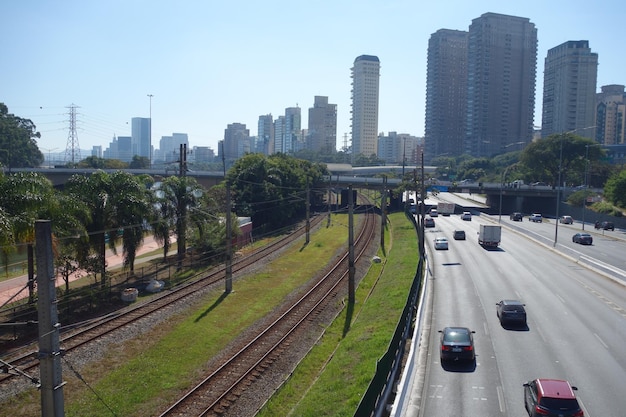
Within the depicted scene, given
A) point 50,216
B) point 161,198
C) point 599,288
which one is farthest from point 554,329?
point 161,198

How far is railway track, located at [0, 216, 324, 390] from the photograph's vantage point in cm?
2011

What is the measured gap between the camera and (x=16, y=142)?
12788 centimetres

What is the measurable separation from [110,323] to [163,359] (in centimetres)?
533

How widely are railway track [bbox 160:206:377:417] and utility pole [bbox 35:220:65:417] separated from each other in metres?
5.86

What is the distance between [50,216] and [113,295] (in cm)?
812

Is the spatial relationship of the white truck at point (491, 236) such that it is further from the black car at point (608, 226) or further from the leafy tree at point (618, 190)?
the leafy tree at point (618, 190)

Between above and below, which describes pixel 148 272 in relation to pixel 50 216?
below

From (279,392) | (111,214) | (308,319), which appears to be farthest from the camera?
(111,214)

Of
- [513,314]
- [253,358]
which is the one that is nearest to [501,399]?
[513,314]

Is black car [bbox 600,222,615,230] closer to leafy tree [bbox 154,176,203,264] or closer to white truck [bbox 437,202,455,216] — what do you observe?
white truck [bbox 437,202,455,216]

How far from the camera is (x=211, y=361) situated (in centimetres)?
2200

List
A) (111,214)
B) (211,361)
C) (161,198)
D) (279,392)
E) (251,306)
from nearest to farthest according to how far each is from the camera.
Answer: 1. (279,392)
2. (211,361)
3. (251,306)
4. (111,214)
5. (161,198)

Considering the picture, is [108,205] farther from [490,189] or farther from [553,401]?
[490,189]

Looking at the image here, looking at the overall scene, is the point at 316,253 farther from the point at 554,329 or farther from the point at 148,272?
the point at 554,329
